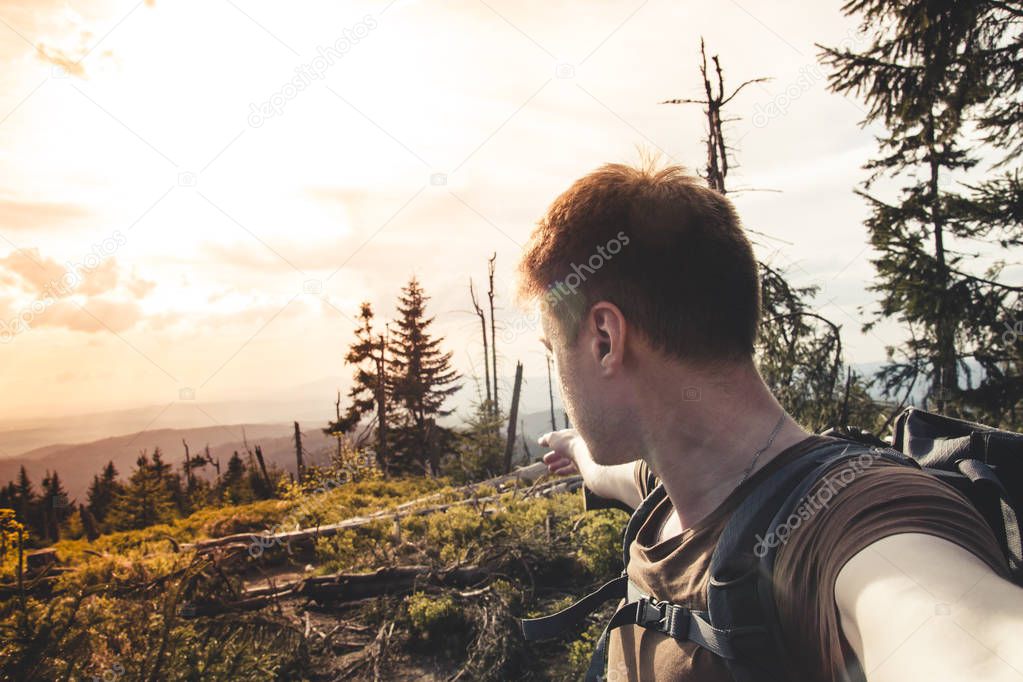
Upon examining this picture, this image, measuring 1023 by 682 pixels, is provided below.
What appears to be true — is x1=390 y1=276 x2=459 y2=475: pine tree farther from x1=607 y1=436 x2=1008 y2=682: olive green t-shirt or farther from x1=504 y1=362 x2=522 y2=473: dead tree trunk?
x1=607 y1=436 x2=1008 y2=682: olive green t-shirt

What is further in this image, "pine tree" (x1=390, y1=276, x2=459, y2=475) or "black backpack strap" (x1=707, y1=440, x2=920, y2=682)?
"pine tree" (x1=390, y1=276, x2=459, y2=475)

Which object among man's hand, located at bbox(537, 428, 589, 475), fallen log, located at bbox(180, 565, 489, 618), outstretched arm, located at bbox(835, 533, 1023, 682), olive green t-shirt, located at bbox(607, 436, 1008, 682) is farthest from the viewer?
fallen log, located at bbox(180, 565, 489, 618)

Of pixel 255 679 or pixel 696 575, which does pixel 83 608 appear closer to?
pixel 255 679

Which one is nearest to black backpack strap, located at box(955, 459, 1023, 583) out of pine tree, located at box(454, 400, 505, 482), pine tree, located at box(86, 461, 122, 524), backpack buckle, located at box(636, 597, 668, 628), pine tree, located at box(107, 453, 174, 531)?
backpack buckle, located at box(636, 597, 668, 628)

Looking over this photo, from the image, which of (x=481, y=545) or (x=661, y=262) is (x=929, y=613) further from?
(x=481, y=545)

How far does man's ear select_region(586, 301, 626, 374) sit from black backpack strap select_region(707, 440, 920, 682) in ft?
1.65

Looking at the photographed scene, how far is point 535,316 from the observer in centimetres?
181

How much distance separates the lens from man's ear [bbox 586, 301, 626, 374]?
155cm

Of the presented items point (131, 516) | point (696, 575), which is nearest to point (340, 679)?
point (696, 575)

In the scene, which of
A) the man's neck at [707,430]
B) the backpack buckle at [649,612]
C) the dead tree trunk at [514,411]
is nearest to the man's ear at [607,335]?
the man's neck at [707,430]

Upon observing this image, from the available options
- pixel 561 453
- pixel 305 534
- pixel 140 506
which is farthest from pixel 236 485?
pixel 561 453

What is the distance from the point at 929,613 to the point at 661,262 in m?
0.94

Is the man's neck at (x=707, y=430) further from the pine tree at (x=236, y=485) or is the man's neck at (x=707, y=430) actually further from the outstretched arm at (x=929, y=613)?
the pine tree at (x=236, y=485)

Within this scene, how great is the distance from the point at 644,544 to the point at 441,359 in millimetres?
39818
